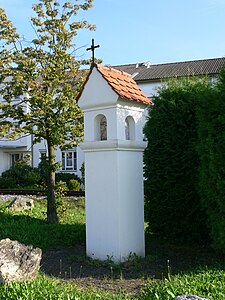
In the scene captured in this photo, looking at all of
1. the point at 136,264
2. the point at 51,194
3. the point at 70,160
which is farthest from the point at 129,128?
the point at 70,160

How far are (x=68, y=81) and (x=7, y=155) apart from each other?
2650 centimetres

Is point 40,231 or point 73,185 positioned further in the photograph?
point 73,185

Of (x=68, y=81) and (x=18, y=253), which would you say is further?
(x=68, y=81)

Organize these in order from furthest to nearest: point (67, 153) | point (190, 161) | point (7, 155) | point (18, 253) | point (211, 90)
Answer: point (7, 155)
point (67, 153)
point (190, 161)
point (211, 90)
point (18, 253)

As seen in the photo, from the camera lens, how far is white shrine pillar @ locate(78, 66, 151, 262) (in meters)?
6.89

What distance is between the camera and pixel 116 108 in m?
7.00

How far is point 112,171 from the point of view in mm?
6938

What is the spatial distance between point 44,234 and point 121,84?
387 cm

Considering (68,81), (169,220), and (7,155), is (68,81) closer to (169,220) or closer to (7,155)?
(169,220)

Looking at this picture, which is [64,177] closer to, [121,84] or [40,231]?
[40,231]

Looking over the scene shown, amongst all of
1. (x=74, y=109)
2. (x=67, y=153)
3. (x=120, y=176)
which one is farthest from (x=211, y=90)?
(x=67, y=153)

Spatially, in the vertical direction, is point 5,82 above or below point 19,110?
above

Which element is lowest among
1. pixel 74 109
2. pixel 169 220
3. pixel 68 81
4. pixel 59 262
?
pixel 59 262

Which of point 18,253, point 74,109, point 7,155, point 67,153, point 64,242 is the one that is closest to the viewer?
point 18,253
